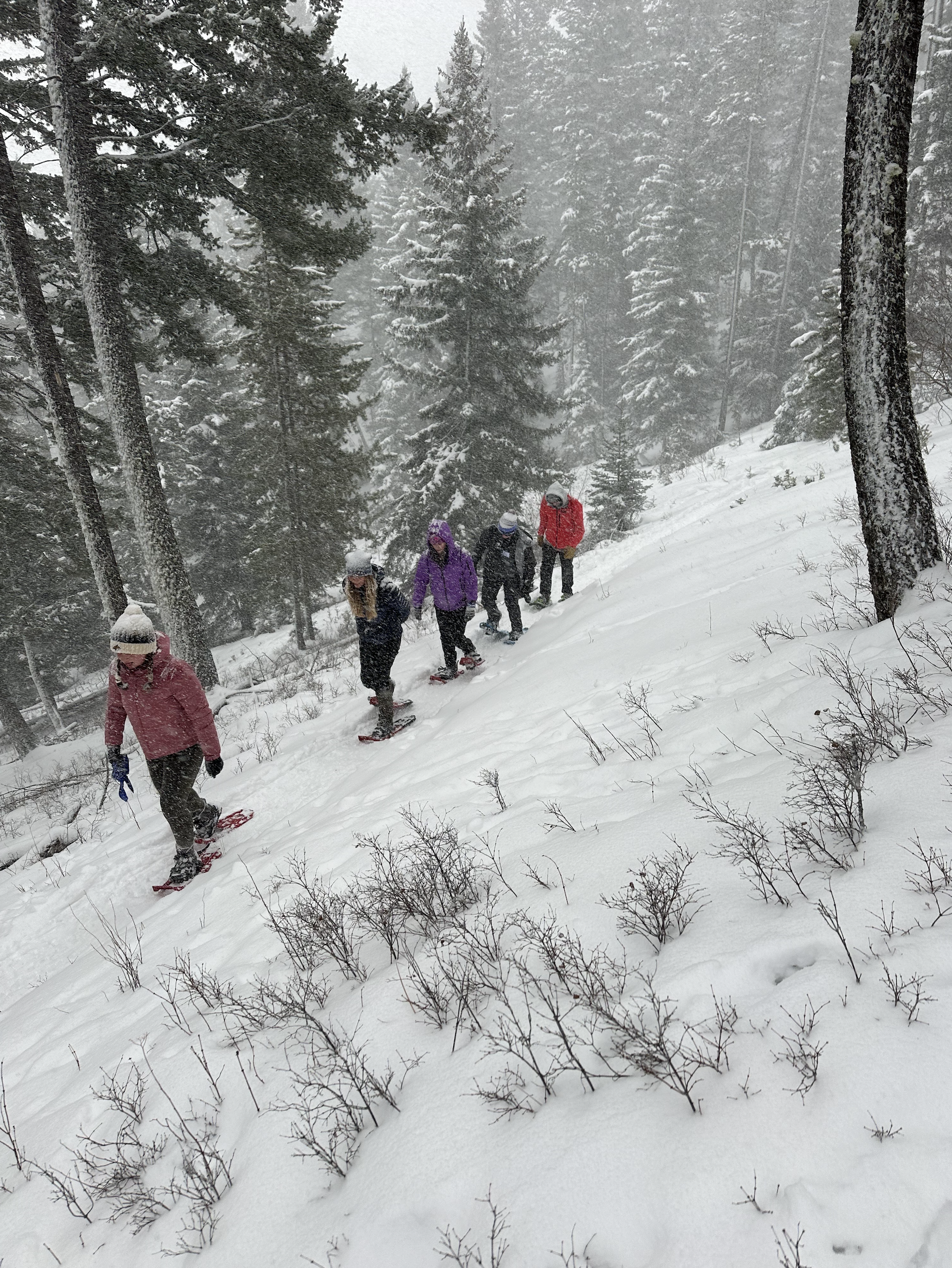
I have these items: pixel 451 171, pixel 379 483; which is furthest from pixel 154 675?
pixel 379 483

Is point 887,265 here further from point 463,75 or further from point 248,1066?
point 463,75

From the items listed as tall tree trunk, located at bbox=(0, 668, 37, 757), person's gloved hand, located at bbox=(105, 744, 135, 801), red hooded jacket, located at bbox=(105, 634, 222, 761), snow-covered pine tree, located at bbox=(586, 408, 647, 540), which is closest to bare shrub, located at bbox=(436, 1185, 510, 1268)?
red hooded jacket, located at bbox=(105, 634, 222, 761)

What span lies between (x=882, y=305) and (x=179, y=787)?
6.13m

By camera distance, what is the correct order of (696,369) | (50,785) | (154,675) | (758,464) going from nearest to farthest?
1. (154,675)
2. (50,785)
3. (758,464)
4. (696,369)

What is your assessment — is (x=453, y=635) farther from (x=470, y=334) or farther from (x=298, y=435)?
(x=298, y=435)

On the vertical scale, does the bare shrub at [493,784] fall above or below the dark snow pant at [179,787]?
below

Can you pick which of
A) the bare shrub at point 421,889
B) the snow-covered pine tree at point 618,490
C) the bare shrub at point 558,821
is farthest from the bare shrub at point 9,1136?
the snow-covered pine tree at point 618,490

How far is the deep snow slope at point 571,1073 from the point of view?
4.49ft

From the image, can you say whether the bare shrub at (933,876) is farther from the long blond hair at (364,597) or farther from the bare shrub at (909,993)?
the long blond hair at (364,597)

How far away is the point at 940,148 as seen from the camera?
17.2 meters

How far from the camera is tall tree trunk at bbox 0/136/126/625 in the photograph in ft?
25.6

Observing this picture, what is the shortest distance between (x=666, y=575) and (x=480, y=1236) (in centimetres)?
798

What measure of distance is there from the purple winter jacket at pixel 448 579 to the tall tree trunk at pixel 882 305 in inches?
169

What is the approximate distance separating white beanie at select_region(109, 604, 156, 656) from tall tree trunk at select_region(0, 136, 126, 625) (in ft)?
15.0
